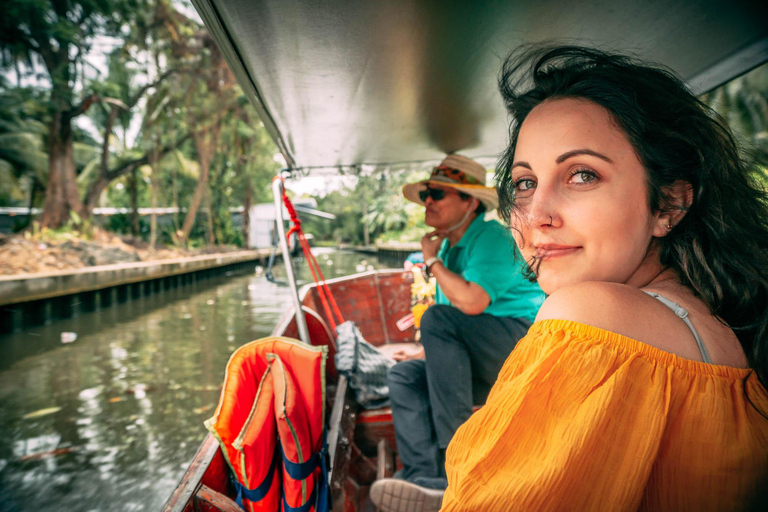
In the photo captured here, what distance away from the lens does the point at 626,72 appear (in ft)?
2.52

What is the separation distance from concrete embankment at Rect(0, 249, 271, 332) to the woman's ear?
11.1 metres

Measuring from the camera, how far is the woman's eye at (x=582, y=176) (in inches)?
27.9

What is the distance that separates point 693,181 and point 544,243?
274mm

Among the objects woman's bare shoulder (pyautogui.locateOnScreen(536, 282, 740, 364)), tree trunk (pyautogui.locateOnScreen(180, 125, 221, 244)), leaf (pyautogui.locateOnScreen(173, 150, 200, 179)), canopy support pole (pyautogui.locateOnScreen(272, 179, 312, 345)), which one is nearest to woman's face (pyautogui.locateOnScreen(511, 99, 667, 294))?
woman's bare shoulder (pyautogui.locateOnScreen(536, 282, 740, 364))

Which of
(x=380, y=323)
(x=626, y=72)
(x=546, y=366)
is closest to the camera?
(x=546, y=366)

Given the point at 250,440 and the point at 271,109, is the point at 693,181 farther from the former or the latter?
the point at 271,109

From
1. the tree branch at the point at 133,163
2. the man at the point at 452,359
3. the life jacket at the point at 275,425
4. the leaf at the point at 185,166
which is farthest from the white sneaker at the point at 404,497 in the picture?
the leaf at the point at 185,166

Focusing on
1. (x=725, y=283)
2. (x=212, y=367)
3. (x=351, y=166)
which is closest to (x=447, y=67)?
(x=725, y=283)

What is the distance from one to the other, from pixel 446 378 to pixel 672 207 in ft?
4.08

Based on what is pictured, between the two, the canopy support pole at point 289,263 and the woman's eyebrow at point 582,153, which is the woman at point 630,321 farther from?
the canopy support pole at point 289,263

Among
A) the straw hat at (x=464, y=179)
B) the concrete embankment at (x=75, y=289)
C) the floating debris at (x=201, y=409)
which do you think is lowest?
the floating debris at (x=201, y=409)

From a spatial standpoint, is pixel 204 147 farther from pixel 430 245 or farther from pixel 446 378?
pixel 446 378

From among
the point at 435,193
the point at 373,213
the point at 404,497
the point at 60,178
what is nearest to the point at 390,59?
the point at 435,193

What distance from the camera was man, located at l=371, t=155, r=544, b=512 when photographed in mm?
1742
